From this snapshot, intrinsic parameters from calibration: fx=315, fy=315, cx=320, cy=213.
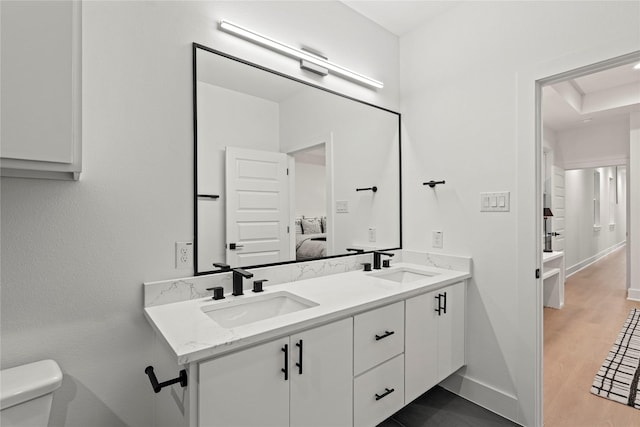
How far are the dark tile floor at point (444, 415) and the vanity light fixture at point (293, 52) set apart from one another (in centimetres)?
219

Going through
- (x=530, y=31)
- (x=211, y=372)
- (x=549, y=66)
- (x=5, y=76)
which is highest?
(x=530, y=31)

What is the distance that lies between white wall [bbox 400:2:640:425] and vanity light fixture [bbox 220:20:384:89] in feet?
1.63

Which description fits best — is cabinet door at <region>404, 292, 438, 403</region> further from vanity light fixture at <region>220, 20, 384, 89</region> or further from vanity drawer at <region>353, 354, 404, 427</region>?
vanity light fixture at <region>220, 20, 384, 89</region>

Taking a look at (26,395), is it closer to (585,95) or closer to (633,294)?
(585,95)

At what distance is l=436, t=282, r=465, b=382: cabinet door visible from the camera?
1.88 m

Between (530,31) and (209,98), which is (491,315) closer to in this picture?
(530,31)

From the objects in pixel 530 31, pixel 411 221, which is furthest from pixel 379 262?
pixel 530 31

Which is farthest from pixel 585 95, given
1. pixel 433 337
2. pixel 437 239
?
pixel 433 337

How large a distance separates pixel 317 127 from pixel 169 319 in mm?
1353

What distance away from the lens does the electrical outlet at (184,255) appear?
1.44m

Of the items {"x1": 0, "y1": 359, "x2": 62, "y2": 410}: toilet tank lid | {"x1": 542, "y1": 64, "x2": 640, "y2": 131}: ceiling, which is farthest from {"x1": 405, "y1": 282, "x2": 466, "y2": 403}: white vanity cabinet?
{"x1": 542, "y1": 64, "x2": 640, "y2": 131}: ceiling

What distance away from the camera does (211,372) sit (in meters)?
0.99

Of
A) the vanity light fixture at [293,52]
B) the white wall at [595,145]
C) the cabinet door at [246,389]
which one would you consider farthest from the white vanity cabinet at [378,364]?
the white wall at [595,145]

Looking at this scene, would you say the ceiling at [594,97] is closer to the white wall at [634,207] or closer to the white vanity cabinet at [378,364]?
the white wall at [634,207]
